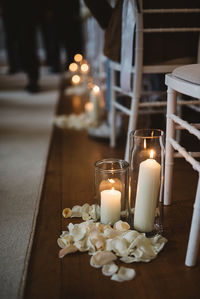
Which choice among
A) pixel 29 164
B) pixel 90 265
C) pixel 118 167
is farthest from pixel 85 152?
pixel 90 265

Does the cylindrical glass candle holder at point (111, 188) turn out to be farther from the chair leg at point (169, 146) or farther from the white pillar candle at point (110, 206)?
the chair leg at point (169, 146)

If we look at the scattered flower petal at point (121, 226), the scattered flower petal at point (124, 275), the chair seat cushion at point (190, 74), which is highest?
the chair seat cushion at point (190, 74)

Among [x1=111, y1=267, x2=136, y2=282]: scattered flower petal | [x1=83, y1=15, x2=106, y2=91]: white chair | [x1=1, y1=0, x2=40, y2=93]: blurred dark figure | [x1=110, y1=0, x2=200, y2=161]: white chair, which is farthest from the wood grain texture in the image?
[x1=1, y1=0, x2=40, y2=93]: blurred dark figure

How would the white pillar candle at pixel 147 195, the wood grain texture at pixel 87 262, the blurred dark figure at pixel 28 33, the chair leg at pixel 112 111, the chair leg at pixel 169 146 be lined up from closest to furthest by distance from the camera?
the wood grain texture at pixel 87 262, the white pillar candle at pixel 147 195, the chair leg at pixel 169 146, the chair leg at pixel 112 111, the blurred dark figure at pixel 28 33

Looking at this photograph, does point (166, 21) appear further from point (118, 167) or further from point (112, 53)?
point (118, 167)

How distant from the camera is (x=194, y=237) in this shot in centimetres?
82

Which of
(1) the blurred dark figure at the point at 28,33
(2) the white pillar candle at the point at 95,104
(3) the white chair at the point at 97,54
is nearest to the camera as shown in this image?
(2) the white pillar candle at the point at 95,104

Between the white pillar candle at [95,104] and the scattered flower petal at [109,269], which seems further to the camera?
the white pillar candle at [95,104]

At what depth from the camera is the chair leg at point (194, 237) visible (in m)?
0.81

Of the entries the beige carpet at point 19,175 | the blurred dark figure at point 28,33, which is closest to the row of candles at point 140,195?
the beige carpet at point 19,175

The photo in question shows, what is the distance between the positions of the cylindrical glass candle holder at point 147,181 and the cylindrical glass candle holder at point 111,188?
1.2 inches

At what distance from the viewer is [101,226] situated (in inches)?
39.0

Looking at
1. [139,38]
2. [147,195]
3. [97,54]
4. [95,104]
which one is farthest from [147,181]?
[97,54]

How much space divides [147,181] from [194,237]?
0.19 metres
